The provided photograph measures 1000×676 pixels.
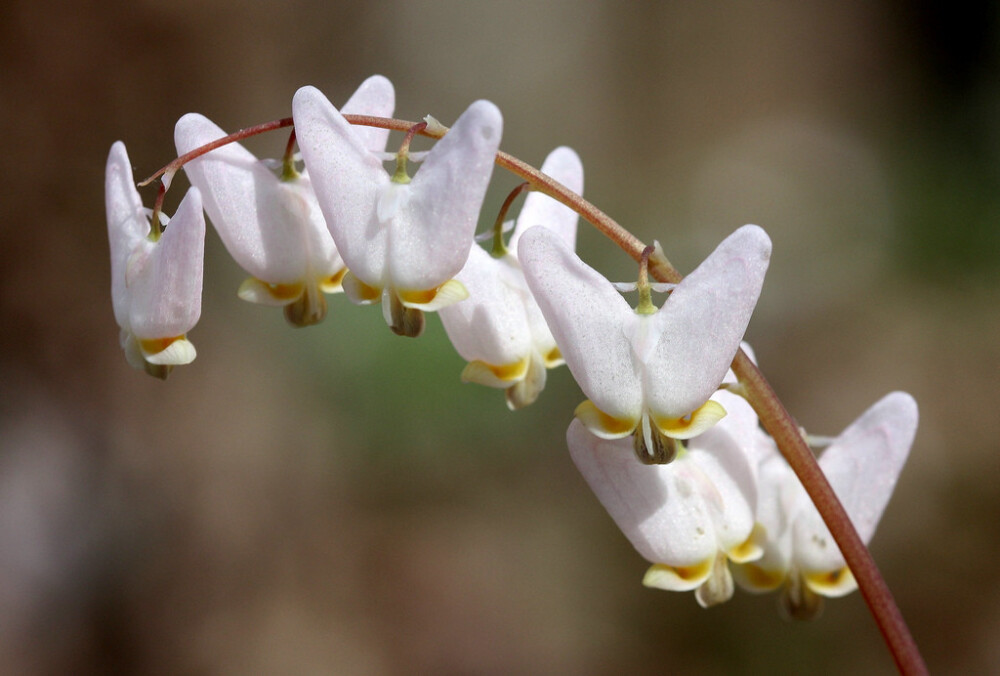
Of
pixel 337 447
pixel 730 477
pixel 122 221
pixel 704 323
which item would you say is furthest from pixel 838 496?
pixel 337 447

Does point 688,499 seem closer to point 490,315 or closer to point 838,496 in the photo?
point 838,496

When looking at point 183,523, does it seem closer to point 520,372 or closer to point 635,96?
point 520,372

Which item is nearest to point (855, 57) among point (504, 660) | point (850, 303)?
point (850, 303)

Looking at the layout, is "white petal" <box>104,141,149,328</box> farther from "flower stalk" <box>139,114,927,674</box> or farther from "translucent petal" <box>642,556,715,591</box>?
"translucent petal" <box>642,556,715,591</box>

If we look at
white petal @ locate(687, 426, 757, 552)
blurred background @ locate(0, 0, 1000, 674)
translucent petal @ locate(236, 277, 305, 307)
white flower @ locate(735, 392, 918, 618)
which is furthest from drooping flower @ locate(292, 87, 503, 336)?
blurred background @ locate(0, 0, 1000, 674)

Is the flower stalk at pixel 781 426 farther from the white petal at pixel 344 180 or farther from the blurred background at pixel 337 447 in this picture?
the blurred background at pixel 337 447

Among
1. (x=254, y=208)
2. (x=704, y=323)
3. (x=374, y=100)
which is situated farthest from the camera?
(x=374, y=100)

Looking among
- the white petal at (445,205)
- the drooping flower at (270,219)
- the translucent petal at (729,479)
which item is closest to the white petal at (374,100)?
the drooping flower at (270,219)
